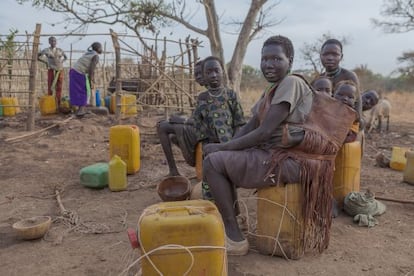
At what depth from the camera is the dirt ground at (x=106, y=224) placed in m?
2.42

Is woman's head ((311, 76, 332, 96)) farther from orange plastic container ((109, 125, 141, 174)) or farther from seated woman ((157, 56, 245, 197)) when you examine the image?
orange plastic container ((109, 125, 141, 174))

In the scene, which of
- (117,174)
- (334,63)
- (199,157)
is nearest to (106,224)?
(117,174)

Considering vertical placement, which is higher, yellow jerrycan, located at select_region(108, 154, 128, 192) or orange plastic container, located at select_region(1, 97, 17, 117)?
orange plastic container, located at select_region(1, 97, 17, 117)

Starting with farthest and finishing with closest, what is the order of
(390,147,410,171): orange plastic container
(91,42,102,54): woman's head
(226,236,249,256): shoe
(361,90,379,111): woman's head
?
(91,42,102,54): woman's head → (390,147,410,171): orange plastic container → (361,90,379,111): woman's head → (226,236,249,256): shoe

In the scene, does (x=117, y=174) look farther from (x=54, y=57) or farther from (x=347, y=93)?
(x=54, y=57)

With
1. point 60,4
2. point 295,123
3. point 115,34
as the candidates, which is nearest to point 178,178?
point 295,123

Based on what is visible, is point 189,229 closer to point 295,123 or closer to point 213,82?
point 295,123

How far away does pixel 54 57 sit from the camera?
9.41 meters

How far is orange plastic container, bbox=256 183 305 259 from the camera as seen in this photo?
2418 mm

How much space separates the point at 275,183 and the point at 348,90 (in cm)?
120

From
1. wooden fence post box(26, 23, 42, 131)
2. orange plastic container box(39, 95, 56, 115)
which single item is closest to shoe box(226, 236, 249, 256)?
wooden fence post box(26, 23, 42, 131)

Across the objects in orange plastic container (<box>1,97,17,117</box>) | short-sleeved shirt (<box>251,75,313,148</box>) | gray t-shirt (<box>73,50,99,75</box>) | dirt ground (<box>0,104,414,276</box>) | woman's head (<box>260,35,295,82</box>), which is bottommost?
dirt ground (<box>0,104,414,276</box>)

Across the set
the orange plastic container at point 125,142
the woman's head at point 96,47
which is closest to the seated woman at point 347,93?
the orange plastic container at point 125,142

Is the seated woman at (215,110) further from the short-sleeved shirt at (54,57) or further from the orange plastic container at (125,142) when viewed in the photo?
the short-sleeved shirt at (54,57)
